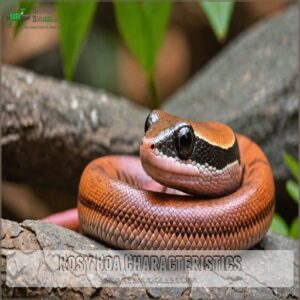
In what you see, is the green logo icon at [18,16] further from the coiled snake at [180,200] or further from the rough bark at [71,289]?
the rough bark at [71,289]

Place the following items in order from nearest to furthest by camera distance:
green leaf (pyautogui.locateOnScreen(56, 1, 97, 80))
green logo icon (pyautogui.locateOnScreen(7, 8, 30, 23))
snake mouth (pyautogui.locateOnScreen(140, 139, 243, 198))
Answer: snake mouth (pyautogui.locateOnScreen(140, 139, 243, 198)) < green logo icon (pyautogui.locateOnScreen(7, 8, 30, 23)) < green leaf (pyautogui.locateOnScreen(56, 1, 97, 80))

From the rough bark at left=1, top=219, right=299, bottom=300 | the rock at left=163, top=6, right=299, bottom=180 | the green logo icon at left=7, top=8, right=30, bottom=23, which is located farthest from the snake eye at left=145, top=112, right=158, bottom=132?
the rock at left=163, top=6, right=299, bottom=180

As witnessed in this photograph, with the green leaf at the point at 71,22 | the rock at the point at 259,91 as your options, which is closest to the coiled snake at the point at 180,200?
the green leaf at the point at 71,22

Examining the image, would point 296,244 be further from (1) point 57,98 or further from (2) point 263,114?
(1) point 57,98

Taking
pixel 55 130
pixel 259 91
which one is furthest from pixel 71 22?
pixel 259 91

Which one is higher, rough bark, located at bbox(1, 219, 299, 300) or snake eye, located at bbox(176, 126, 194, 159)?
snake eye, located at bbox(176, 126, 194, 159)

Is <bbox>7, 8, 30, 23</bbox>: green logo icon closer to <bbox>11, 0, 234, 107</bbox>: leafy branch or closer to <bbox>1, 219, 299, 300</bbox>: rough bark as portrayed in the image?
<bbox>11, 0, 234, 107</bbox>: leafy branch

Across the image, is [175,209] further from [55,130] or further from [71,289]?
[55,130]
